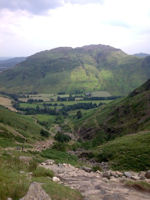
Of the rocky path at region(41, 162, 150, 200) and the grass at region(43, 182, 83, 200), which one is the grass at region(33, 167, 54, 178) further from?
the grass at region(43, 182, 83, 200)

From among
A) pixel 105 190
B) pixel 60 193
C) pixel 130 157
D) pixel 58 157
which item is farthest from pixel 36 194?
pixel 130 157

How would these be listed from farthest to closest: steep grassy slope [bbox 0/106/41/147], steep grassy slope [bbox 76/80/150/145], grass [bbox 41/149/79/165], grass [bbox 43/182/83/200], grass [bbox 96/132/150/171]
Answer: steep grassy slope [bbox 76/80/150/145] → steep grassy slope [bbox 0/106/41/147] → grass [bbox 41/149/79/165] → grass [bbox 96/132/150/171] → grass [bbox 43/182/83/200]

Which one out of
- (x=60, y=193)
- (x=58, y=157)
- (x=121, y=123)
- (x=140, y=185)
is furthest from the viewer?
(x=121, y=123)

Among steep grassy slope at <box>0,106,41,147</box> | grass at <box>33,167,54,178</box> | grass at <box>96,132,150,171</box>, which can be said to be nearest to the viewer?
grass at <box>33,167,54,178</box>

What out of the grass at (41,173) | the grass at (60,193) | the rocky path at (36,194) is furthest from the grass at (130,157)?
the rocky path at (36,194)

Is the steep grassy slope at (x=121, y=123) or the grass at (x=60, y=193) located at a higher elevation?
the grass at (x=60, y=193)

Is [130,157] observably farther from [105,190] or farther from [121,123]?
[121,123]

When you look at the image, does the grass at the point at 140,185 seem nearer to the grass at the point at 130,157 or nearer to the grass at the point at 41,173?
the grass at the point at 41,173

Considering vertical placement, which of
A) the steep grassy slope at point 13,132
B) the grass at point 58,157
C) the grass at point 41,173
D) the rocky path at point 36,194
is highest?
the rocky path at point 36,194

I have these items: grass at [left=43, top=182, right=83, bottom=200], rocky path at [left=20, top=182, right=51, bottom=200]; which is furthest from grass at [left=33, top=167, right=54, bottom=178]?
rocky path at [left=20, top=182, right=51, bottom=200]

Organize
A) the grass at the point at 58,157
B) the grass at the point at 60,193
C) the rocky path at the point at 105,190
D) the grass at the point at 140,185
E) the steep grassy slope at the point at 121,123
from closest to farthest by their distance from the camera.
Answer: the grass at the point at 60,193, the rocky path at the point at 105,190, the grass at the point at 140,185, the grass at the point at 58,157, the steep grassy slope at the point at 121,123

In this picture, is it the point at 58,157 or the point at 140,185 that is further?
the point at 58,157

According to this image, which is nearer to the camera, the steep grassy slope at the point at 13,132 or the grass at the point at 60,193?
the grass at the point at 60,193

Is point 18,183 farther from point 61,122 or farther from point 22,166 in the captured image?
point 61,122
